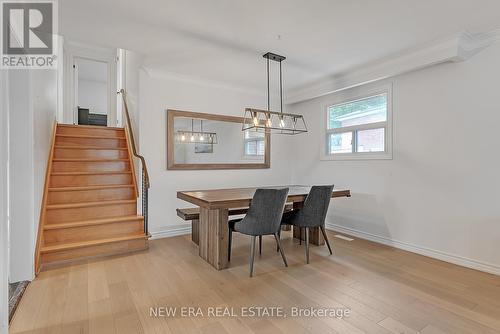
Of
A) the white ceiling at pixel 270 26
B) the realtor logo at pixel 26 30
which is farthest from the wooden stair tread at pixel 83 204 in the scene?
the white ceiling at pixel 270 26

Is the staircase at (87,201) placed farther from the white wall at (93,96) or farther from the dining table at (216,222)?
the white wall at (93,96)

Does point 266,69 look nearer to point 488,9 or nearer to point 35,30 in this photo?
point 488,9

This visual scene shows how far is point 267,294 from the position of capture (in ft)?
7.59

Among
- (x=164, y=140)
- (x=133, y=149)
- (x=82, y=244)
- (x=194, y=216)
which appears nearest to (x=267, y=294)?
(x=194, y=216)

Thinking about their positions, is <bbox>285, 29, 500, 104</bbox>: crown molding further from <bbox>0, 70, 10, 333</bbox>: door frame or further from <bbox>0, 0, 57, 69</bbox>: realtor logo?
<bbox>0, 70, 10, 333</bbox>: door frame

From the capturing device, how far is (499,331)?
182 centimetres

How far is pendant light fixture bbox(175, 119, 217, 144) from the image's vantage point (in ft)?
13.8

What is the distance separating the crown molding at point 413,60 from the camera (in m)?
2.76

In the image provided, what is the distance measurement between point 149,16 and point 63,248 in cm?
262

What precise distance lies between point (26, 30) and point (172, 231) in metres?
2.97

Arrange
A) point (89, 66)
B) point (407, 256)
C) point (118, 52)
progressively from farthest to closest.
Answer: point (89, 66) < point (118, 52) < point (407, 256)

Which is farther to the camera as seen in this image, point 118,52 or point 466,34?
point 118,52


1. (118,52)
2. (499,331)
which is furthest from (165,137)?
(499,331)

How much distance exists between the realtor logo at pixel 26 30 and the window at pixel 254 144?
3.09 m
